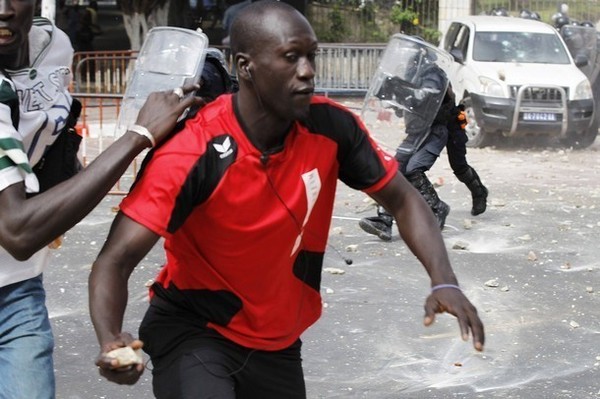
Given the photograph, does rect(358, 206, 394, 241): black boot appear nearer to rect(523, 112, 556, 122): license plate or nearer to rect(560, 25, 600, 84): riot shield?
rect(523, 112, 556, 122): license plate

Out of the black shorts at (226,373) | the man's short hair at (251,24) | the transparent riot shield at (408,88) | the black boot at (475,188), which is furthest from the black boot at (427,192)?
the man's short hair at (251,24)

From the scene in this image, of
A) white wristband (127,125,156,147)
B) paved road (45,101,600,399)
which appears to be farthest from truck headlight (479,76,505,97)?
white wristband (127,125,156,147)

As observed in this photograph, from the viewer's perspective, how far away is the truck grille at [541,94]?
15.7m

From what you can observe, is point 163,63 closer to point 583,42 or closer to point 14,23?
point 14,23

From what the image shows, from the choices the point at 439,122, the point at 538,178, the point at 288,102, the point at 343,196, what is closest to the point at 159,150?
the point at 288,102

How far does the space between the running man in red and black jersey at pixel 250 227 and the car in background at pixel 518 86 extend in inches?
485

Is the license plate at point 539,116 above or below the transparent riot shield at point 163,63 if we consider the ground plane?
below

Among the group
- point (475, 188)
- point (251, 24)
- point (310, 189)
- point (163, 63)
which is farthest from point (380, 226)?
point (251, 24)

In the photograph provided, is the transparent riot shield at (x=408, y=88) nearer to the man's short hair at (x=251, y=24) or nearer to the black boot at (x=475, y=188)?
the black boot at (x=475, y=188)

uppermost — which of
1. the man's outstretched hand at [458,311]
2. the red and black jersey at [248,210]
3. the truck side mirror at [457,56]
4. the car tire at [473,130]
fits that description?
the red and black jersey at [248,210]

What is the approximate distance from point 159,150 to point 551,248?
6.48m

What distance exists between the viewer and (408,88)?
8883 mm

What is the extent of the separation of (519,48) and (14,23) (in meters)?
14.0

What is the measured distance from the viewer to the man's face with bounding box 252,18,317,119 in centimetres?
326
